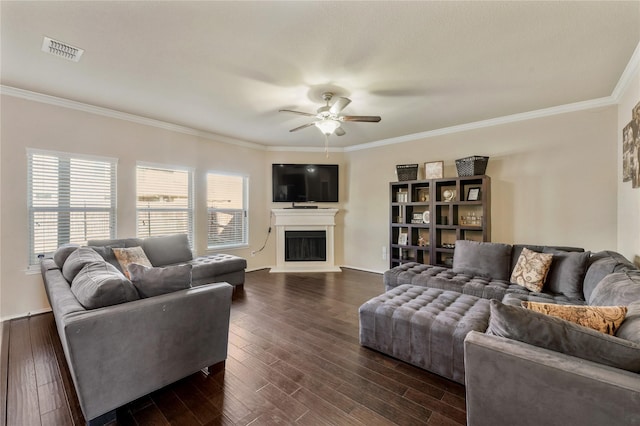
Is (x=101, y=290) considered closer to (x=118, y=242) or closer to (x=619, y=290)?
(x=118, y=242)

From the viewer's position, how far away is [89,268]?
2.00 meters

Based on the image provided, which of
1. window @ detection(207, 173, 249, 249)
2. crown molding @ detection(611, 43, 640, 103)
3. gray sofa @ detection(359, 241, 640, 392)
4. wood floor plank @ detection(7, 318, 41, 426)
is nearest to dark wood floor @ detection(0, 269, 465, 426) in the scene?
wood floor plank @ detection(7, 318, 41, 426)

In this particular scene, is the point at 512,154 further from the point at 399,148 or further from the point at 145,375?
the point at 145,375

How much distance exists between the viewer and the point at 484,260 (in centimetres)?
323

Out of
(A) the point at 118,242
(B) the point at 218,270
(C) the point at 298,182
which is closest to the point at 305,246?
(C) the point at 298,182

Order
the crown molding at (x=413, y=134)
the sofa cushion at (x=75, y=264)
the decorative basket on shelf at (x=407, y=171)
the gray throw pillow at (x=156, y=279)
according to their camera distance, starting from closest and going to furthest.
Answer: the gray throw pillow at (x=156, y=279) < the sofa cushion at (x=75, y=264) < the crown molding at (x=413, y=134) < the decorative basket on shelf at (x=407, y=171)

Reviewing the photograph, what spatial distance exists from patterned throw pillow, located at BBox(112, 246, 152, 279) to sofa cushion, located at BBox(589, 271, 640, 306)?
4.56 m

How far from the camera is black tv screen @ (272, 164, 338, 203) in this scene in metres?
5.64

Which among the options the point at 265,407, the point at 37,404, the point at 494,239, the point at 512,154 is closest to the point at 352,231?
the point at 494,239

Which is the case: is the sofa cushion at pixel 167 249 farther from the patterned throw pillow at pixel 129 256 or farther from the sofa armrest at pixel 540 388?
the sofa armrest at pixel 540 388

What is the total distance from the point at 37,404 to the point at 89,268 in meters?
0.89

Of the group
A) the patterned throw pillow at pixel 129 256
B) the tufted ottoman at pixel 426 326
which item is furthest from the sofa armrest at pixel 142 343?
the patterned throw pillow at pixel 129 256

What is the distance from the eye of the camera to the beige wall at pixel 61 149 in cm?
304

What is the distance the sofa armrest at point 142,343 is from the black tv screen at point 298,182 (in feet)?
12.1
